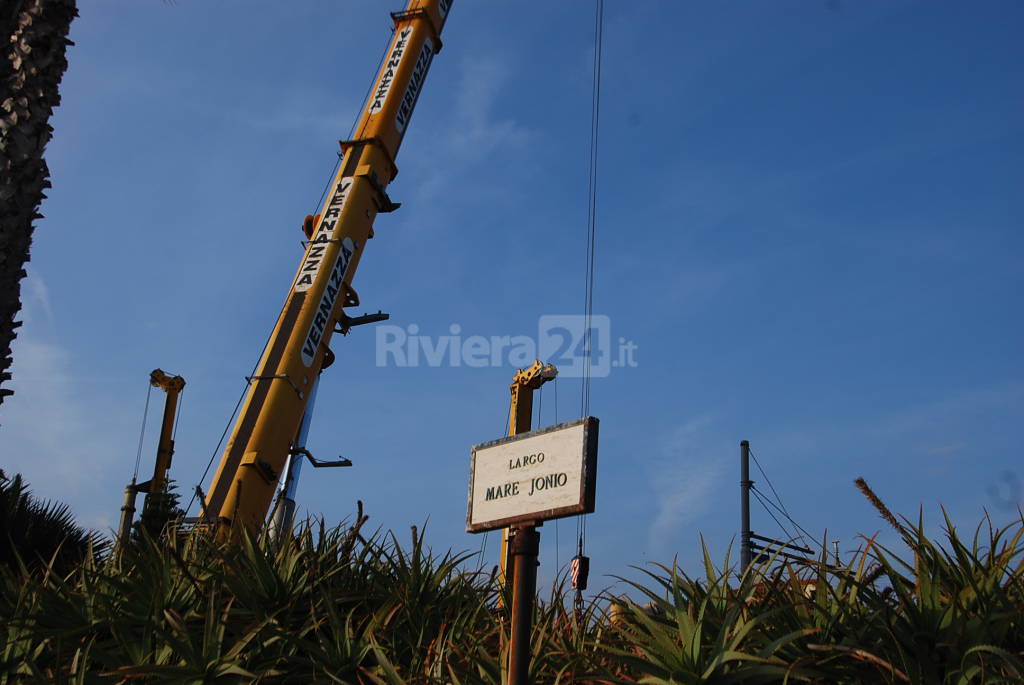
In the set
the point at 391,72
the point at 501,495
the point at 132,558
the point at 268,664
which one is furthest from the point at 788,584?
the point at 391,72

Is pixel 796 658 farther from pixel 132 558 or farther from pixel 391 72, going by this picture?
pixel 391 72

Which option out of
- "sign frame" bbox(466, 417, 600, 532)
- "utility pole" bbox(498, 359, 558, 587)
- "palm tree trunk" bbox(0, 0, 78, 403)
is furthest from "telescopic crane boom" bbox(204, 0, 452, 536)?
"utility pole" bbox(498, 359, 558, 587)

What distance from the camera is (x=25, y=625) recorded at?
7.15 meters

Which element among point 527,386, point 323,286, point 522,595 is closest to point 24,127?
point 522,595

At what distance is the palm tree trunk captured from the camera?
25.4 feet

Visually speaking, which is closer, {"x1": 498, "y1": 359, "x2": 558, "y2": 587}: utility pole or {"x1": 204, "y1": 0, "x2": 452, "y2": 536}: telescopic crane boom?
{"x1": 204, "y1": 0, "x2": 452, "y2": 536}: telescopic crane boom

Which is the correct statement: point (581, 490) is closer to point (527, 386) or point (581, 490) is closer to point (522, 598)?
point (522, 598)

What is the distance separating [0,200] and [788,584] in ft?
21.0

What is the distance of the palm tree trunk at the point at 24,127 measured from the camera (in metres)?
7.74

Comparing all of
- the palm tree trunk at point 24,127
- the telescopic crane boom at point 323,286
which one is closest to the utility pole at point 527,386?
the telescopic crane boom at point 323,286

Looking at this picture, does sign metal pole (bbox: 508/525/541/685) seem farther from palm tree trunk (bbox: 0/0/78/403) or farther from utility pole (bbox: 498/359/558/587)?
utility pole (bbox: 498/359/558/587)

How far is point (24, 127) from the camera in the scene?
26.0 feet

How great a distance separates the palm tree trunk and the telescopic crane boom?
194 inches

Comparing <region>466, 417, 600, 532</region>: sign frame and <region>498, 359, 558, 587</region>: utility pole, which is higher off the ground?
<region>498, 359, 558, 587</region>: utility pole
